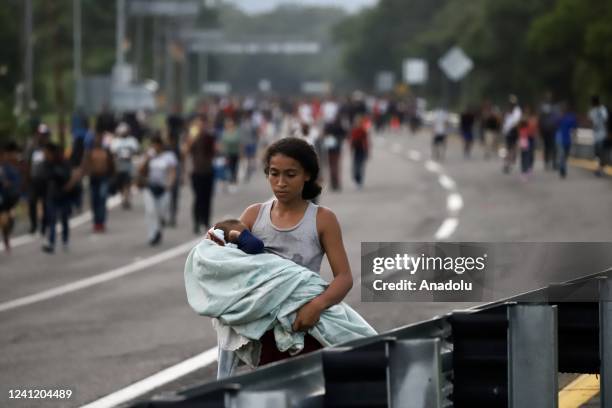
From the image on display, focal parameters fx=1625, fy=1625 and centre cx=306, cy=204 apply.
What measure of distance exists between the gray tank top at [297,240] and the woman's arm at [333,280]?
1.2 inches

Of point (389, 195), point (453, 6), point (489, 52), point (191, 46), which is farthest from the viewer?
point (191, 46)

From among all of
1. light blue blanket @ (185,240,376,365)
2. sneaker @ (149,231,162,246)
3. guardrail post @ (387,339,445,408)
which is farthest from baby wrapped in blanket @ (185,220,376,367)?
sneaker @ (149,231,162,246)

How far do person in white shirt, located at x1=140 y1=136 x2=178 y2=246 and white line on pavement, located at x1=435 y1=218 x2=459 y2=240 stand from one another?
427 centimetres

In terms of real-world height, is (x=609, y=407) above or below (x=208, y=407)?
below

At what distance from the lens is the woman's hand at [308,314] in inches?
245

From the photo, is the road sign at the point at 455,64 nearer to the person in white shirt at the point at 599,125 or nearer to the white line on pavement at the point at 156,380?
the person in white shirt at the point at 599,125

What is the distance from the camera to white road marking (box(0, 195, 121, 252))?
26422 mm

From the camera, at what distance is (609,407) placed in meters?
7.71

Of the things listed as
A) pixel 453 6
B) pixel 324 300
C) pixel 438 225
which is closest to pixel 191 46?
pixel 453 6

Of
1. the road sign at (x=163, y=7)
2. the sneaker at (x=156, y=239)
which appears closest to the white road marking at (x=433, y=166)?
the sneaker at (x=156, y=239)

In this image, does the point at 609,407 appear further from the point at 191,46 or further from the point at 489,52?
the point at 191,46

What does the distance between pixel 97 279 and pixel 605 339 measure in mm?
12916

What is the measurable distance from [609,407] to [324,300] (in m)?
2.09

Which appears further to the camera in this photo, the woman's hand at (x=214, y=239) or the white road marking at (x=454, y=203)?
the white road marking at (x=454, y=203)
